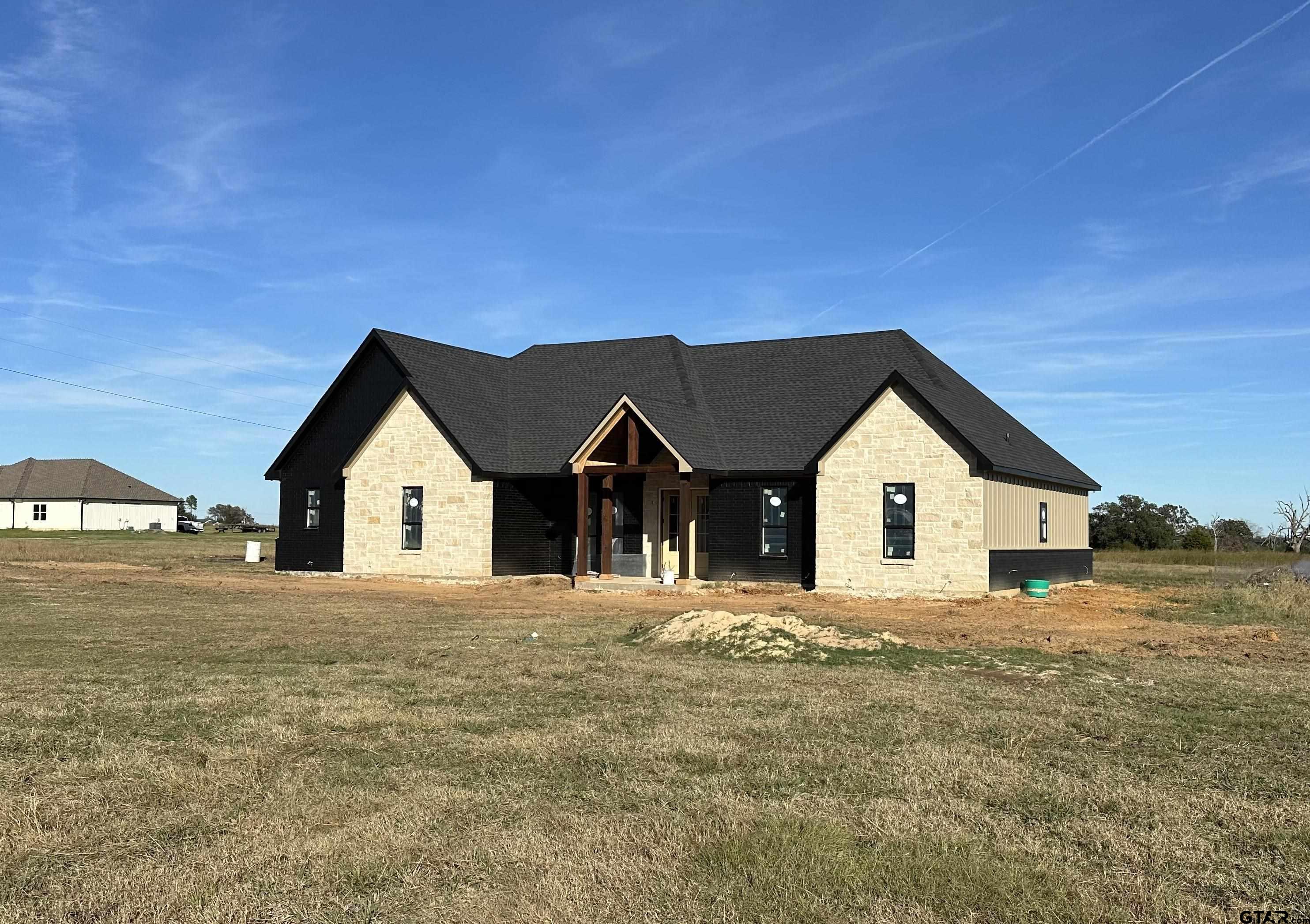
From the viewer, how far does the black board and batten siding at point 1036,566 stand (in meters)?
26.4

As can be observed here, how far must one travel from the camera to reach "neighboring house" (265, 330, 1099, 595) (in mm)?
26719

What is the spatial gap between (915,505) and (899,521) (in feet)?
1.98

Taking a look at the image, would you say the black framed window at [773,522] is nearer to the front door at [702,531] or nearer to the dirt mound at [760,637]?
the front door at [702,531]

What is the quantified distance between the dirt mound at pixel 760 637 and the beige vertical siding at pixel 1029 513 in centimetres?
1044

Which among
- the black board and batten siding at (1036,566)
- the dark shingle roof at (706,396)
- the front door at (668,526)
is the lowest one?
the black board and batten siding at (1036,566)

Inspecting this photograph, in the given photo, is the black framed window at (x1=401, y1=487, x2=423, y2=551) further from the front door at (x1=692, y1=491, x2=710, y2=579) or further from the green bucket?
the green bucket

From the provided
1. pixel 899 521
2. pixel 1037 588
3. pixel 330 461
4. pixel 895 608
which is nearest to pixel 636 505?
pixel 899 521

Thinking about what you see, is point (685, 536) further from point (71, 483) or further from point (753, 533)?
point (71, 483)

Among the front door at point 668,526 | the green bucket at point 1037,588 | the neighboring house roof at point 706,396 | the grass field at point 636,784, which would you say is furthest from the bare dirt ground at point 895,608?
the neighboring house roof at point 706,396

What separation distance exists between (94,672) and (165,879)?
25.9 ft

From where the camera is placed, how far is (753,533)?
29156mm

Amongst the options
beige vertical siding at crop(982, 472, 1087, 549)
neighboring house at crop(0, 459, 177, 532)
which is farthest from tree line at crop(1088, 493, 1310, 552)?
neighboring house at crop(0, 459, 177, 532)

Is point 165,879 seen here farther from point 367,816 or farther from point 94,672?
point 94,672

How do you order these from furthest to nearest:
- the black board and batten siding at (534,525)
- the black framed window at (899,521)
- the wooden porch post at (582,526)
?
the black board and batten siding at (534,525), the wooden porch post at (582,526), the black framed window at (899,521)
